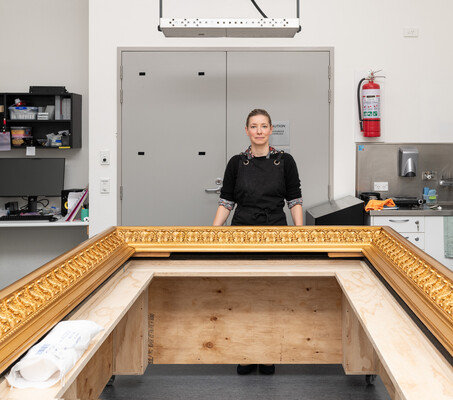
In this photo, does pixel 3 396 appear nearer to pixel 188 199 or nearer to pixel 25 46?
pixel 188 199

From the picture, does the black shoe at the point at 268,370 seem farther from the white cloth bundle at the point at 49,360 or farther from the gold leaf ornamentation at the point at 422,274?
the white cloth bundle at the point at 49,360

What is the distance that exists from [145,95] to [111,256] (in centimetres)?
253

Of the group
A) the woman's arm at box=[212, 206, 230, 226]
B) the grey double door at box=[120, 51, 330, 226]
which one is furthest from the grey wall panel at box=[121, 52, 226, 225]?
the woman's arm at box=[212, 206, 230, 226]

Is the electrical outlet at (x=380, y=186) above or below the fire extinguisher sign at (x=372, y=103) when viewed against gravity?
below

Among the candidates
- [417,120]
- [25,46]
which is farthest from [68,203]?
[417,120]

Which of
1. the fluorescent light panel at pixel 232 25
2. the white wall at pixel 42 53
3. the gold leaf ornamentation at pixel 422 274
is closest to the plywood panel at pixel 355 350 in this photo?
the gold leaf ornamentation at pixel 422 274

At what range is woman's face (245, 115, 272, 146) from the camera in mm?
2508

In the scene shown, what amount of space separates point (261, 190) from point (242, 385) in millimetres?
1033

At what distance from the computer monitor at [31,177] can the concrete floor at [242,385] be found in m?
2.31

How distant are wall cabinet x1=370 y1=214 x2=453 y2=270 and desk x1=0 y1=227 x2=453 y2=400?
1.66 meters

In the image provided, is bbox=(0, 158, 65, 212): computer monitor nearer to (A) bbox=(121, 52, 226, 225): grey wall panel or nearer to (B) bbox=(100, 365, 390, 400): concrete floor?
(A) bbox=(121, 52, 226, 225): grey wall panel

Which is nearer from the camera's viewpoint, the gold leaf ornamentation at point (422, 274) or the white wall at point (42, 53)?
the gold leaf ornamentation at point (422, 274)

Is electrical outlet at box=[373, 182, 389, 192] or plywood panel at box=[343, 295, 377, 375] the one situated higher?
electrical outlet at box=[373, 182, 389, 192]

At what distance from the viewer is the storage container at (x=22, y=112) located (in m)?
4.25
